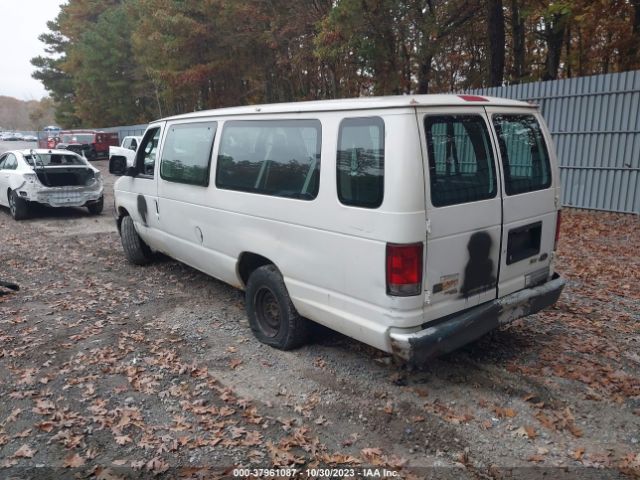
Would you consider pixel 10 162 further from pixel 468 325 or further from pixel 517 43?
pixel 517 43

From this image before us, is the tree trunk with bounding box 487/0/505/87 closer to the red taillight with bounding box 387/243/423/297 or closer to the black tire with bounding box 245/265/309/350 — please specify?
the black tire with bounding box 245/265/309/350

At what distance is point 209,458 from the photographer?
320cm

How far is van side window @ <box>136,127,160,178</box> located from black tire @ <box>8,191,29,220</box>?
6236 mm

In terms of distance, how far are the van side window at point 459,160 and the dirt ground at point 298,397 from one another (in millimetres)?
1498

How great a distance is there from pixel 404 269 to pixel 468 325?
75 centimetres

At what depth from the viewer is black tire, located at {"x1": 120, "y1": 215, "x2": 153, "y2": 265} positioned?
726cm

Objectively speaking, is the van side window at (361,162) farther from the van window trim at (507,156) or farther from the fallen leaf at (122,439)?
the fallen leaf at (122,439)

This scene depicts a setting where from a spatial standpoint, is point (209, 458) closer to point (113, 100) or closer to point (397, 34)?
point (397, 34)

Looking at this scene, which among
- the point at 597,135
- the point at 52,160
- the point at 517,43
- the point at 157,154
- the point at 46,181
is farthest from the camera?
the point at 517,43

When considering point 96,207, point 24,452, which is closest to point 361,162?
point 24,452

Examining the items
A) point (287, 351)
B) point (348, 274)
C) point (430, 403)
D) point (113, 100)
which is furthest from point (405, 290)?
point (113, 100)

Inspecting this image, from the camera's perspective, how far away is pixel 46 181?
11.1 meters

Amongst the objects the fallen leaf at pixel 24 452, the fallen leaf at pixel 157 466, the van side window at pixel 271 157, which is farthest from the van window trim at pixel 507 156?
the fallen leaf at pixel 24 452

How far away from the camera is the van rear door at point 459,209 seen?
3404mm
